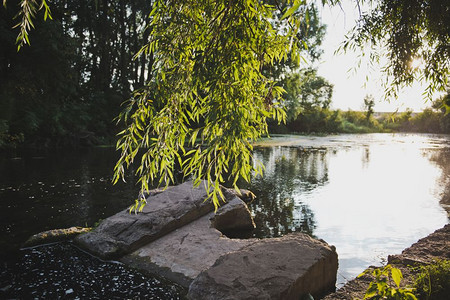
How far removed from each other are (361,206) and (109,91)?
874 inches

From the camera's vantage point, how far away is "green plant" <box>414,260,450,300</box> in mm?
2686

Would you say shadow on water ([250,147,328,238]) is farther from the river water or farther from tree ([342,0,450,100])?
tree ([342,0,450,100])

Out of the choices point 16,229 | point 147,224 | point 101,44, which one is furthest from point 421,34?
point 101,44

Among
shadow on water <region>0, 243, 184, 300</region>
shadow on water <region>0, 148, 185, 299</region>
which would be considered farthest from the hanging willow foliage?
shadow on water <region>0, 148, 185, 299</region>

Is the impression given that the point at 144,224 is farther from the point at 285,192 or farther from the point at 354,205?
the point at 354,205

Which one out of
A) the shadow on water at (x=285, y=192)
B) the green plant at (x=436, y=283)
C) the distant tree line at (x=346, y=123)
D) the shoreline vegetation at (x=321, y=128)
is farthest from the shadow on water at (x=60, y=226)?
the distant tree line at (x=346, y=123)

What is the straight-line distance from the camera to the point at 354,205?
26.1ft

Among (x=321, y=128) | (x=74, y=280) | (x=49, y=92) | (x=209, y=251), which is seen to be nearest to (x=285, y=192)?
(x=209, y=251)

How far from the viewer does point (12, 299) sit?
3.58m

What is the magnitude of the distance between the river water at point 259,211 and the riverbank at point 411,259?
64 cm

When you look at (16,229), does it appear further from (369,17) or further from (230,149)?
(369,17)

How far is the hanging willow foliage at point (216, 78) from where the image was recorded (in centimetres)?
254

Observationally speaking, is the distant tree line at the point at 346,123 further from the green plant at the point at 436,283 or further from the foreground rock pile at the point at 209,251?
the green plant at the point at 436,283

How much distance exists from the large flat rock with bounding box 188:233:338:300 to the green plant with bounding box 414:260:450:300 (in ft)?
3.56
